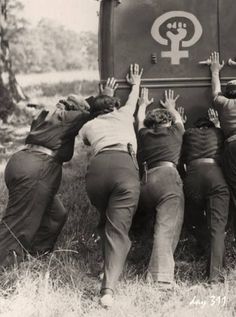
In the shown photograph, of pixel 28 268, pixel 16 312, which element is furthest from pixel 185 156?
pixel 16 312

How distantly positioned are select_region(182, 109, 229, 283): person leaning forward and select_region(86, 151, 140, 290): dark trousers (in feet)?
2.03

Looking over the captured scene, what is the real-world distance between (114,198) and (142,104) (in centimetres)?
135

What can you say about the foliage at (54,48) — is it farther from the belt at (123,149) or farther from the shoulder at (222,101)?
the belt at (123,149)

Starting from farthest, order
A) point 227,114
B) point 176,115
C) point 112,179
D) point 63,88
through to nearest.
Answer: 1. point 63,88
2. point 176,115
3. point 227,114
4. point 112,179

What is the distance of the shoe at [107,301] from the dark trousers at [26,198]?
3.77 feet

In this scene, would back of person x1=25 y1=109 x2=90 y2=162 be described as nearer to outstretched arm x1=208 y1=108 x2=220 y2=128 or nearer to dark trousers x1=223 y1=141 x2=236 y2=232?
outstretched arm x1=208 y1=108 x2=220 y2=128

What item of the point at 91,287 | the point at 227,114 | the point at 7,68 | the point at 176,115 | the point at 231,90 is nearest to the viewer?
the point at 91,287

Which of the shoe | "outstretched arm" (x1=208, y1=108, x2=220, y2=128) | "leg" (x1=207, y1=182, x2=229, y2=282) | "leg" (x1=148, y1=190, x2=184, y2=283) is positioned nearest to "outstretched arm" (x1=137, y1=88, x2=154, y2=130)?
"outstretched arm" (x1=208, y1=108, x2=220, y2=128)

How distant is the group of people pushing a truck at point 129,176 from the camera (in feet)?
16.3

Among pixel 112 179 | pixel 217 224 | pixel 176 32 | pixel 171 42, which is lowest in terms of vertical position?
pixel 217 224

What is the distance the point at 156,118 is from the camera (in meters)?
5.46

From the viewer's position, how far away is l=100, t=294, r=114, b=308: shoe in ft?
14.6

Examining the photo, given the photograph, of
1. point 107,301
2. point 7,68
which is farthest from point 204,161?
point 7,68

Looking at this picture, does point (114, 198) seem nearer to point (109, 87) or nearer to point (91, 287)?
Answer: point (91, 287)
